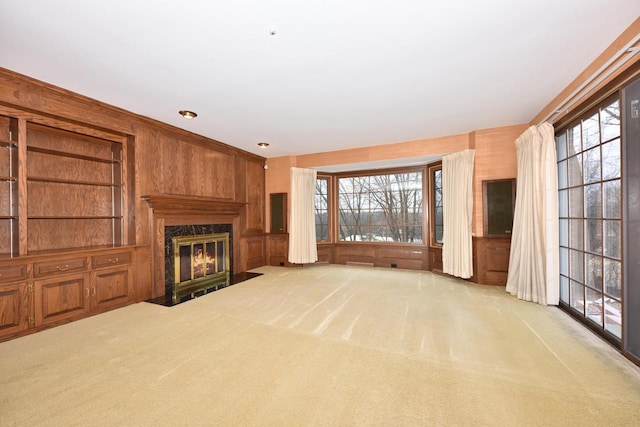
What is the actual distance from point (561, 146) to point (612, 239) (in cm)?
146

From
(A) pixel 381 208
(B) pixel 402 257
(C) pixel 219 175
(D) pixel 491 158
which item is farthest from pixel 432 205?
(C) pixel 219 175

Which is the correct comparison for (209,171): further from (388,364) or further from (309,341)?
(388,364)

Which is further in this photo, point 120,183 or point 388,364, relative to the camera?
point 120,183

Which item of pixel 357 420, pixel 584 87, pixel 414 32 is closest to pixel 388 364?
pixel 357 420

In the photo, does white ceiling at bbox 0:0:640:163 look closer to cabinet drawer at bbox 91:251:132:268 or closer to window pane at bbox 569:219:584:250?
window pane at bbox 569:219:584:250

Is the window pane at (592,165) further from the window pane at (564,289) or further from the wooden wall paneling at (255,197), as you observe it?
the wooden wall paneling at (255,197)

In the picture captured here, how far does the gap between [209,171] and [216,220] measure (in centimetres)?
92

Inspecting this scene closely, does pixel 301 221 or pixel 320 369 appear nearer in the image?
pixel 320 369

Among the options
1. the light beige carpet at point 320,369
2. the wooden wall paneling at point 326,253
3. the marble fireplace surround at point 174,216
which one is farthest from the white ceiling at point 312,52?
the wooden wall paneling at point 326,253

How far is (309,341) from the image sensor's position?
7.84 feet

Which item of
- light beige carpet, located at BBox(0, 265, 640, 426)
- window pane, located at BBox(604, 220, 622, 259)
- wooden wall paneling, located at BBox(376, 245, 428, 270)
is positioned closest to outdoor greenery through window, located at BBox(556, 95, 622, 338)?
window pane, located at BBox(604, 220, 622, 259)

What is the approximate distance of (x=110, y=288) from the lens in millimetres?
3252

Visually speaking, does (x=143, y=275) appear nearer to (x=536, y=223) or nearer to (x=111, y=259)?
(x=111, y=259)

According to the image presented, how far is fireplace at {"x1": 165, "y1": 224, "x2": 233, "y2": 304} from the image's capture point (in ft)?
13.1
